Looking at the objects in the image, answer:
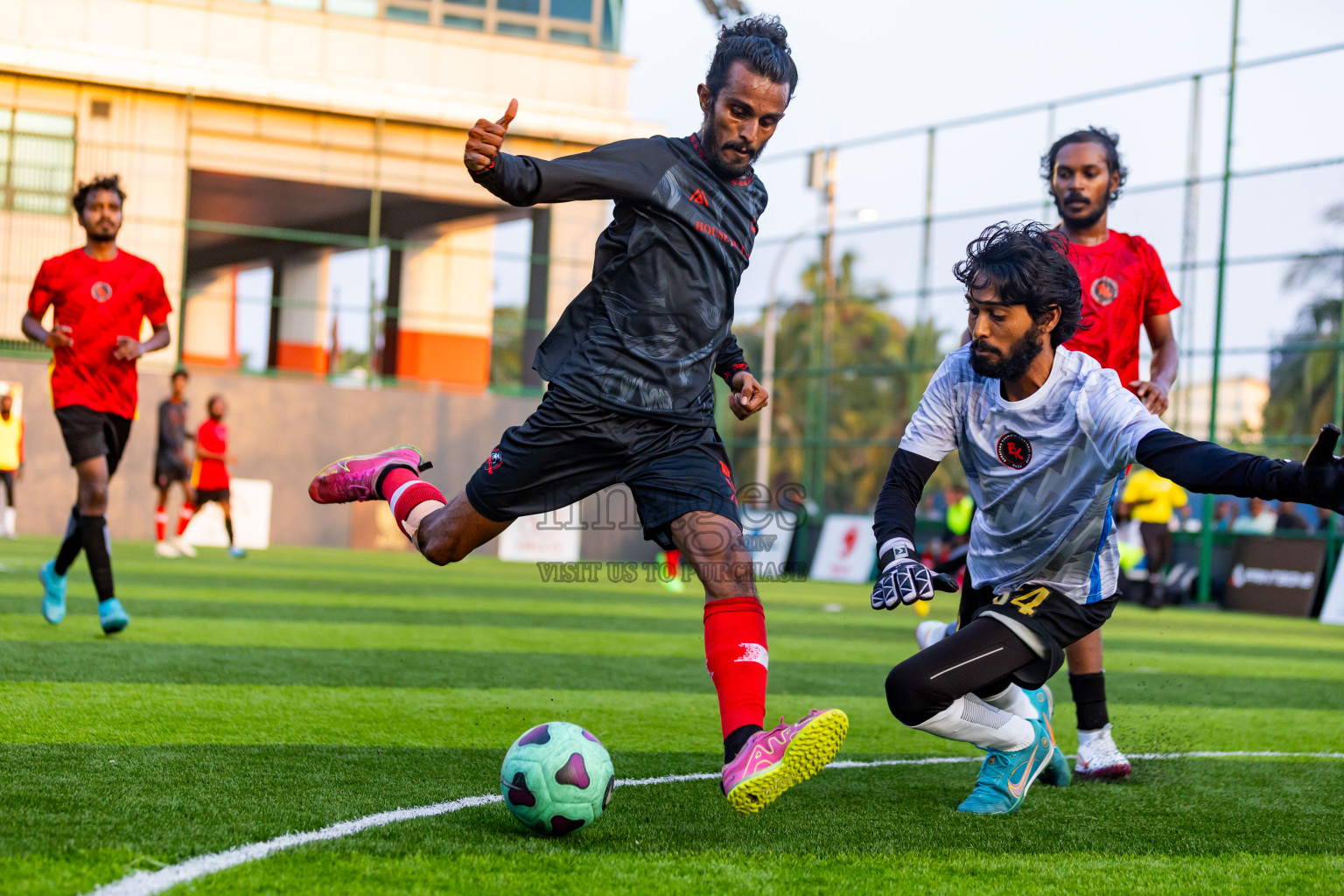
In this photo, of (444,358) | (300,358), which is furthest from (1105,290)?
(300,358)

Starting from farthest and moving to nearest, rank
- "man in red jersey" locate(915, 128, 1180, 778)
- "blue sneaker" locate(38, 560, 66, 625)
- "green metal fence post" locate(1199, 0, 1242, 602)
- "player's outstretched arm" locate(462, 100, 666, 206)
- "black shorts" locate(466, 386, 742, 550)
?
1. "green metal fence post" locate(1199, 0, 1242, 602)
2. "blue sneaker" locate(38, 560, 66, 625)
3. "man in red jersey" locate(915, 128, 1180, 778)
4. "black shorts" locate(466, 386, 742, 550)
5. "player's outstretched arm" locate(462, 100, 666, 206)

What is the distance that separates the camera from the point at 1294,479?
2807mm

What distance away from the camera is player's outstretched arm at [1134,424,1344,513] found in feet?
8.97

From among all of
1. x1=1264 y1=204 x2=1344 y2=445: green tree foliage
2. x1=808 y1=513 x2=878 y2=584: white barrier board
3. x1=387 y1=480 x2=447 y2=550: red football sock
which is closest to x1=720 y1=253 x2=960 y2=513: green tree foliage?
x1=808 y1=513 x2=878 y2=584: white barrier board

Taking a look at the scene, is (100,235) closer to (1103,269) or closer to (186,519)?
(1103,269)

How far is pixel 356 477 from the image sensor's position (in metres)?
4.81

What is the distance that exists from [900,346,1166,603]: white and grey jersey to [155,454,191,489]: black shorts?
13.7 meters

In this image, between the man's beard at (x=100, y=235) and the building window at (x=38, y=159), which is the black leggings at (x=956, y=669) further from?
the building window at (x=38, y=159)

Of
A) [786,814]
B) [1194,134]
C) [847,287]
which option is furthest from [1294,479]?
[847,287]

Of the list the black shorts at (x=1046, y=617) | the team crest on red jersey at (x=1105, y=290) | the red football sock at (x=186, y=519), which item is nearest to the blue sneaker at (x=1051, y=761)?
the black shorts at (x=1046, y=617)

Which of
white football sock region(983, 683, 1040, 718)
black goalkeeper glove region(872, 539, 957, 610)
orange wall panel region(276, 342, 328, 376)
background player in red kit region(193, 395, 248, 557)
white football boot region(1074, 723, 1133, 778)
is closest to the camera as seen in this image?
black goalkeeper glove region(872, 539, 957, 610)

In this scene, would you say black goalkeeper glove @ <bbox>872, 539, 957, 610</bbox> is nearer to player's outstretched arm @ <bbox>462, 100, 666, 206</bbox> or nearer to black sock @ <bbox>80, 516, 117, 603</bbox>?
player's outstretched arm @ <bbox>462, 100, 666, 206</bbox>

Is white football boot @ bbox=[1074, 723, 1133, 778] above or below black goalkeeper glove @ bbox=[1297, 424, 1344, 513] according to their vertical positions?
below

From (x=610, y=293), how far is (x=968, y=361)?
1127 mm
